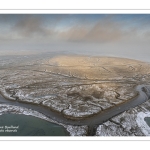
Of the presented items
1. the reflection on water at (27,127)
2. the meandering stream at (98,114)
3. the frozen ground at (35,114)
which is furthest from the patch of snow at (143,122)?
the reflection on water at (27,127)

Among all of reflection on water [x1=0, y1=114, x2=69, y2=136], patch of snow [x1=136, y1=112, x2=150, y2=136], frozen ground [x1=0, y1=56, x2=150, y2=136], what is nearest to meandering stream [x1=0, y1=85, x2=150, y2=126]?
frozen ground [x1=0, y1=56, x2=150, y2=136]

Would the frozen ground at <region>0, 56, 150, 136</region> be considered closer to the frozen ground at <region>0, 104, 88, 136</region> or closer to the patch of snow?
the frozen ground at <region>0, 104, 88, 136</region>

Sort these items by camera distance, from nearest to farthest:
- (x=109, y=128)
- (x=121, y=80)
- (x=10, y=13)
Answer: (x=109, y=128) < (x=10, y=13) < (x=121, y=80)

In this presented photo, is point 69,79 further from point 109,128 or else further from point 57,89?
point 109,128

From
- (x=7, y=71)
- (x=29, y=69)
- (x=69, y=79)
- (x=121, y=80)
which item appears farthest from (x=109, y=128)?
(x=7, y=71)

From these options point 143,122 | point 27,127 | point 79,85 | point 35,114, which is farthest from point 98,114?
point 79,85

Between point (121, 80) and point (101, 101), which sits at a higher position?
point (121, 80)
